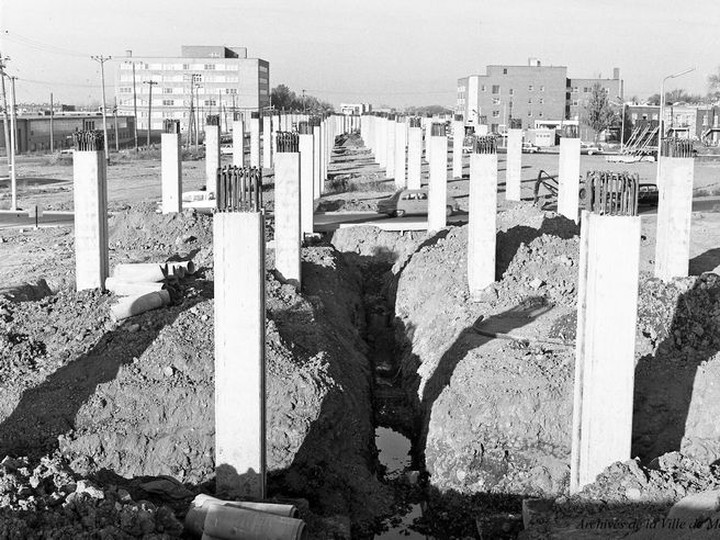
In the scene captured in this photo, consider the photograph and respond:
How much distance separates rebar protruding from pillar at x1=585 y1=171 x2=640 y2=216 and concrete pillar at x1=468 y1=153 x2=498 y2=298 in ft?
23.9

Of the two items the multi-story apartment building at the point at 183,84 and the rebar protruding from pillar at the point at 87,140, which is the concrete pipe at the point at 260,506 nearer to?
the rebar protruding from pillar at the point at 87,140

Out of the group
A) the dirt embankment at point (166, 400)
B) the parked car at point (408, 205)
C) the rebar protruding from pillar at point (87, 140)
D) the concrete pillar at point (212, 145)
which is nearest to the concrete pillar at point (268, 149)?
the concrete pillar at point (212, 145)

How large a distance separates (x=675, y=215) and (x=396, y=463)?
326 inches

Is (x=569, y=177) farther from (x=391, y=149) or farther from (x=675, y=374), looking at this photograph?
(x=391, y=149)

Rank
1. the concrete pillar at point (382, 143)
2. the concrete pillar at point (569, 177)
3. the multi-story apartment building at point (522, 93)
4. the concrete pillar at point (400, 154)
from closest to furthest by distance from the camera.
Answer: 1. the concrete pillar at point (569, 177)
2. the concrete pillar at point (400, 154)
3. the concrete pillar at point (382, 143)
4. the multi-story apartment building at point (522, 93)

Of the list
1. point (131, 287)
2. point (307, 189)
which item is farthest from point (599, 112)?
point (131, 287)

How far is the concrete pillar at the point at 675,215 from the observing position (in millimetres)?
18047

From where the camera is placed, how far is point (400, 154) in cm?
4234

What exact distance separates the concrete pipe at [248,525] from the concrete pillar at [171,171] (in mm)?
17183

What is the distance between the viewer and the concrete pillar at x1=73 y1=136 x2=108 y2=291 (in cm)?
1609

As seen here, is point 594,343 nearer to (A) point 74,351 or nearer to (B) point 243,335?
(B) point 243,335

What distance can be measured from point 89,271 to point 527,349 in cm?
764

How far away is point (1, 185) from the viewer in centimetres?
4297

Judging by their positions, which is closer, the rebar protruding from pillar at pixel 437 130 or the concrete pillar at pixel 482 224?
the concrete pillar at pixel 482 224
